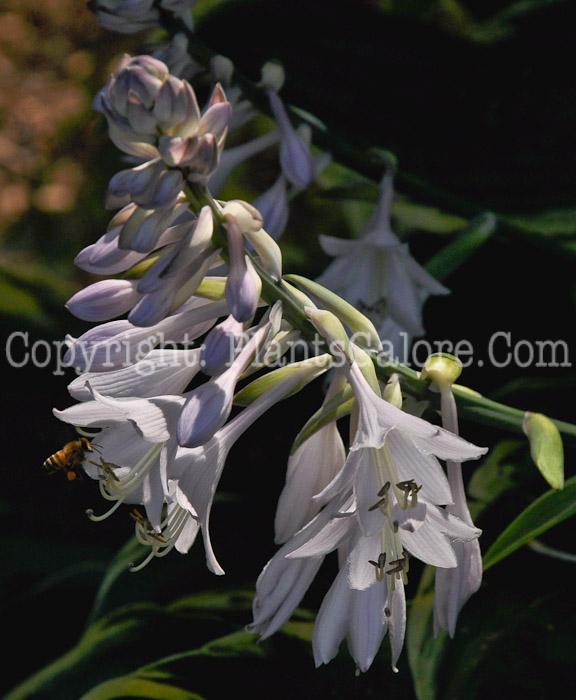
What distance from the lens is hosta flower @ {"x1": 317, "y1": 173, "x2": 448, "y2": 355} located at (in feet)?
4.99

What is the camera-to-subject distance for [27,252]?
276cm

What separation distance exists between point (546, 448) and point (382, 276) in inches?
26.2

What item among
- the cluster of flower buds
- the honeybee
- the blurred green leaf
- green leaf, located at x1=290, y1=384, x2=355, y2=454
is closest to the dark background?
the blurred green leaf

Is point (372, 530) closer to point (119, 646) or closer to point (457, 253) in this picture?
point (457, 253)

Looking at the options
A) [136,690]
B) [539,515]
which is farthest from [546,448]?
[136,690]

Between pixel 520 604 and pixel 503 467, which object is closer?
pixel 520 604

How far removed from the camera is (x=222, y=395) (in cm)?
89

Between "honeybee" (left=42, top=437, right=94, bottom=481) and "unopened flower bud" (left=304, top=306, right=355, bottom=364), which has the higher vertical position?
"unopened flower bud" (left=304, top=306, right=355, bottom=364)

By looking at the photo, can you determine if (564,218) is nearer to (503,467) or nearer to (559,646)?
(503,467)

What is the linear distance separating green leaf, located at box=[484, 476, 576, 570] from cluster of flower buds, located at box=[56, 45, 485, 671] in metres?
0.09

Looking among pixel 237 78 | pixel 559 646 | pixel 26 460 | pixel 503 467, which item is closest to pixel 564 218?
pixel 503 467

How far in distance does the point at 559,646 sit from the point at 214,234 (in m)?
0.90

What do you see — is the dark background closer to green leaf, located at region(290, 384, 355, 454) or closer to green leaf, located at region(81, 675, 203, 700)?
green leaf, located at region(81, 675, 203, 700)

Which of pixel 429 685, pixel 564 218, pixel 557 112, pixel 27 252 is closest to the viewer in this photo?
pixel 429 685
